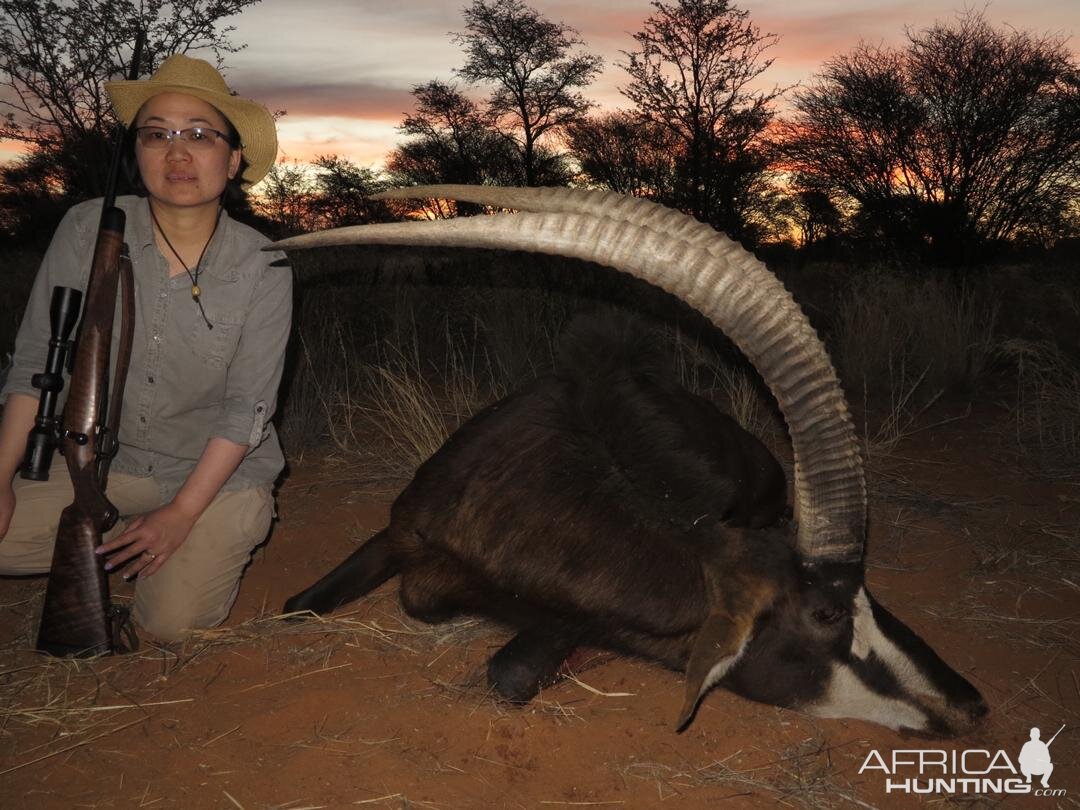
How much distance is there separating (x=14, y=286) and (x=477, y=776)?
42.8 feet

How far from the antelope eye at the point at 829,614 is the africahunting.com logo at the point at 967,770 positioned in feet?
1.47

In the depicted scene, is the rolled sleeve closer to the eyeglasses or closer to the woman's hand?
the woman's hand

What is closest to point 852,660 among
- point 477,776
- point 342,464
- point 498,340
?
point 477,776

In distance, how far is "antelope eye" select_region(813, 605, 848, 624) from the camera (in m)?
2.49

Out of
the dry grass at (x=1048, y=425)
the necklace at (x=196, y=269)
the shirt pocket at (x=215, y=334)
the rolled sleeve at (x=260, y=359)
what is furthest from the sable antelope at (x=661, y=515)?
the dry grass at (x=1048, y=425)

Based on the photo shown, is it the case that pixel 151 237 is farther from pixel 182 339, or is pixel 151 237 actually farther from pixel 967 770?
pixel 967 770

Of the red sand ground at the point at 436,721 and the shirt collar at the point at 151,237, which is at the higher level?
the shirt collar at the point at 151,237

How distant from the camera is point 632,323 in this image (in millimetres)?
3221

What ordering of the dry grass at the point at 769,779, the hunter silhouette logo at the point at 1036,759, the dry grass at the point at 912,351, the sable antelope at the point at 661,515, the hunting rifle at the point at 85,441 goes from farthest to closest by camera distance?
1. the dry grass at the point at 912,351
2. the hunting rifle at the point at 85,441
3. the hunter silhouette logo at the point at 1036,759
4. the dry grass at the point at 769,779
5. the sable antelope at the point at 661,515

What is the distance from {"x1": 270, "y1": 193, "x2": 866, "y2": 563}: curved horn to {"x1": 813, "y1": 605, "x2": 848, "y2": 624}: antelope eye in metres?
0.17

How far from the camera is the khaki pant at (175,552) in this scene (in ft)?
10.0

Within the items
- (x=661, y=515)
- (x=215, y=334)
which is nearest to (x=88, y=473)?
(x=215, y=334)

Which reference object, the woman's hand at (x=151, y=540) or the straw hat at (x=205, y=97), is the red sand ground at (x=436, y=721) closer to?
the woman's hand at (x=151, y=540)

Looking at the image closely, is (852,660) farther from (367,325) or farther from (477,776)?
(367,325)
